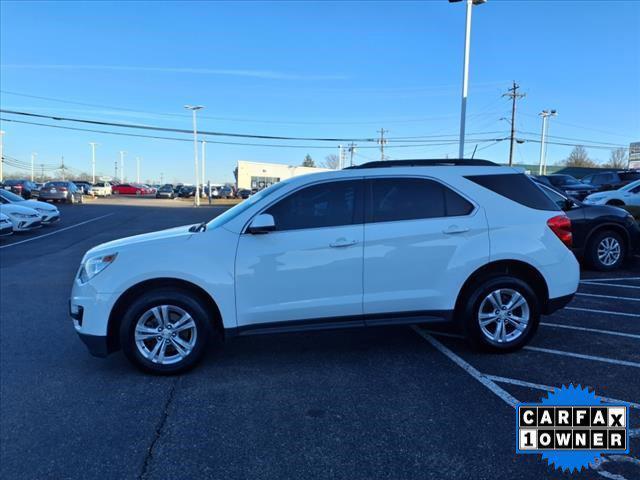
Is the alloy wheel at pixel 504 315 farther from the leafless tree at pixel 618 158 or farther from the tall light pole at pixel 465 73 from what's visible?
the leafless tree at pixel 618 158

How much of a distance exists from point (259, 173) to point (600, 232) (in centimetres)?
6993

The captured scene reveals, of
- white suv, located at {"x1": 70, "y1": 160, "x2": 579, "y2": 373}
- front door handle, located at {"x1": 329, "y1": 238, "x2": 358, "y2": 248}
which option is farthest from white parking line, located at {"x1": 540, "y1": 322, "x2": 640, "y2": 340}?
front door handle, located at {"x1": 329, "y1": 238, "x2": 358, "y2": 248}

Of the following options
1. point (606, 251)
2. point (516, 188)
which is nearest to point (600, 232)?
point (606, 251)

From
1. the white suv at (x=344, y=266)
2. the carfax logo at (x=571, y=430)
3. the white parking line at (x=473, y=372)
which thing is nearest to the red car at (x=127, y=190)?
the white suv at (x=344, y=266)

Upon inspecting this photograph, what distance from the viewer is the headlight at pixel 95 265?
3.93 meters

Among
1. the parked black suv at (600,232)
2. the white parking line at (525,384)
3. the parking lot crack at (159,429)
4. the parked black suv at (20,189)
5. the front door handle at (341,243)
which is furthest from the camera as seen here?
the parked black suv at (20,189)

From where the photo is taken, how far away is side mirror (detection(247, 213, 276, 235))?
3885 mm

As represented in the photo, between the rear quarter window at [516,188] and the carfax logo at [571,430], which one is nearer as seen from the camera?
the carfax logo at [571,430]

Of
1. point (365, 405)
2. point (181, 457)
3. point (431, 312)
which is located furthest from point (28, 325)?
point (431, 312)

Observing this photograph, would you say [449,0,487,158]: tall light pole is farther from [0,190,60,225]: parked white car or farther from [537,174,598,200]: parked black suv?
[0,190,60,225]: parked white car

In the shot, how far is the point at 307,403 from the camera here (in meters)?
3.49

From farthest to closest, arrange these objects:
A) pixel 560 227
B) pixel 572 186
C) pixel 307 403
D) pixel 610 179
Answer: pixel 610 179
pixel 572 186
pixel 560 227
pixel 307 403

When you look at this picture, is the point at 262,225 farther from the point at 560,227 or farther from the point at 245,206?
the point at 560,227

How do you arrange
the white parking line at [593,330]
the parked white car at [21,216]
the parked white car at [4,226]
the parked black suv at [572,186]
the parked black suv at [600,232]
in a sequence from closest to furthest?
the white parking line at [593,330]
the parked black suv at [600,232]
the parked white car at [4,226]
the parked white car at [21,216]
the parked black suv at [572,186]
